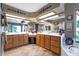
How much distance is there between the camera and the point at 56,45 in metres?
4.14

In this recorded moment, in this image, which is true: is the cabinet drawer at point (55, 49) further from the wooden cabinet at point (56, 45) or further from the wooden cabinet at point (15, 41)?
the wooden cabinet at point (15, 41)

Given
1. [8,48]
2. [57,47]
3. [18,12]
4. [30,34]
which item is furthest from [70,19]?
[30,34]

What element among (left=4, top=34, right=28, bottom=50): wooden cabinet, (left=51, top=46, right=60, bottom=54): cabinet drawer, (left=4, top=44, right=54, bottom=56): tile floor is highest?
(left=4, top=34, right=28, bottom=50): wooden cabinet

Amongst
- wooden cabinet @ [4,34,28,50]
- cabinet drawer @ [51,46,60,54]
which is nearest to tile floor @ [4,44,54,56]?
cabinet drawer @ [51,46,60,54]

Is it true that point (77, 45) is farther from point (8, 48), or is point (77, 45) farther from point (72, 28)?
point (8, 48)

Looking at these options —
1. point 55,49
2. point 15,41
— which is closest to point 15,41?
point 15,41

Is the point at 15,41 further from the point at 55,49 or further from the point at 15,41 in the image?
the point at 55,49

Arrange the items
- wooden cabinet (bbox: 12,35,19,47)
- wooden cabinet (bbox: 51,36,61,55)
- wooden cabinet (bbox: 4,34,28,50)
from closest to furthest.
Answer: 1. wooden cabinet (bbox: 51,36,61,55)
2. wooden cabinet (bbox: 4,34,28,50)
3. wooden cabinet (bbox: 12,35,19,47)

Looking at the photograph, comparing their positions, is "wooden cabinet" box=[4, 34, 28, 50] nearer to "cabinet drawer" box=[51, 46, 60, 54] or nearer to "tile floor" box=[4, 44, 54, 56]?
"tile floor" box=[4, 44, 54, 56]

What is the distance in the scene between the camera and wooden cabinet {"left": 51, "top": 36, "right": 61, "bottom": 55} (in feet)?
13.0

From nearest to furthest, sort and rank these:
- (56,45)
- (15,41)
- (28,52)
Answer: (56,45), (28,52), (15,41)

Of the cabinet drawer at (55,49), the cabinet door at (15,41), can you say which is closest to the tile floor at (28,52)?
Result: the cabinet drawer at (55,49)

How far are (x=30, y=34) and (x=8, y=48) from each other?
2.11 metres

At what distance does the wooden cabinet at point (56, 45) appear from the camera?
395cm
